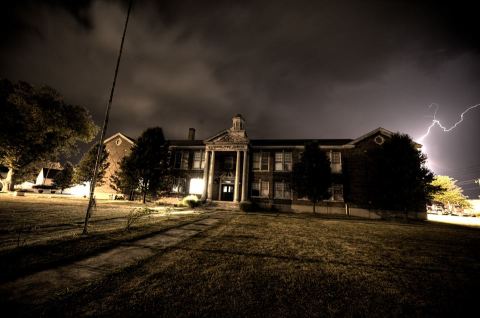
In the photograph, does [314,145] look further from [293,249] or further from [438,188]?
[293,249]

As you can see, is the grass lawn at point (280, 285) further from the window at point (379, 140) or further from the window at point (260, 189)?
the window at point (379, 140)

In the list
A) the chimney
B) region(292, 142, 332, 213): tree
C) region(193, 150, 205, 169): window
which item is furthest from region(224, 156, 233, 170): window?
the chimney

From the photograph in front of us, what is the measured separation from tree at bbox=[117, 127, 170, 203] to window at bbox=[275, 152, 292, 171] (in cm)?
1465

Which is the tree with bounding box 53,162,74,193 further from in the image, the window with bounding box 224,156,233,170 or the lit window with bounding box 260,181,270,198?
the lit window with bounding box 260,181,270,198

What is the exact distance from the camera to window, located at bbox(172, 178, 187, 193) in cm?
2930

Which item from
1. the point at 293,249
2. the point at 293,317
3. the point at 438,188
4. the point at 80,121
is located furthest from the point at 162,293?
the point at 80,121

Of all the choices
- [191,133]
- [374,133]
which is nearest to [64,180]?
[191,133]

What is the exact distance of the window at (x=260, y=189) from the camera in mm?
26722

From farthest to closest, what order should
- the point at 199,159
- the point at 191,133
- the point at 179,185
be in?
the point at 191,133 < the point at 199,159 < the point at 179,185

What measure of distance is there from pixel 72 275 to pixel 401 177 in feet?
82.6

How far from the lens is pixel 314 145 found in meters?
23.8

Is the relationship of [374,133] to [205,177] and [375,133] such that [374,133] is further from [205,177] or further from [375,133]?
[205,177]

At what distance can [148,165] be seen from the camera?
2455cm

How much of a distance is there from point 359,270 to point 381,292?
125 centimetres
